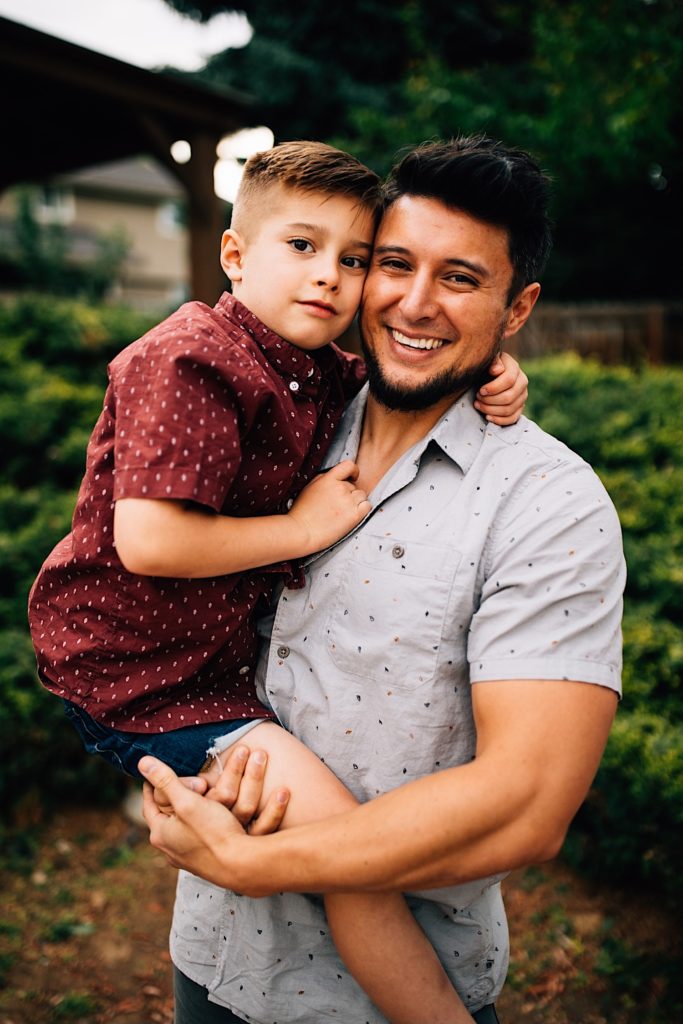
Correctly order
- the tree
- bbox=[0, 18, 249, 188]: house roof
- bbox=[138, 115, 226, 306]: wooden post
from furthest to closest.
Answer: the tree < bbox=[138, 115, 226, 306]: wooden post < bbox=[0, 18, 249, 188]: house roof

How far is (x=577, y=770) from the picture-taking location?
4.75 ft

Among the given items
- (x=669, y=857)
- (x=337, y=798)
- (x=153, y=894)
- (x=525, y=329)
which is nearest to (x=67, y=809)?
(x=153, y=894)

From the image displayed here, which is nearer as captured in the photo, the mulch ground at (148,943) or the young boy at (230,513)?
the young boy at (230,513)

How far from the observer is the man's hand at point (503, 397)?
193cm

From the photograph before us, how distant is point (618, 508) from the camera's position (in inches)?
199

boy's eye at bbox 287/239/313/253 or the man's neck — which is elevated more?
boy's eye at bbox 287/239/313/253

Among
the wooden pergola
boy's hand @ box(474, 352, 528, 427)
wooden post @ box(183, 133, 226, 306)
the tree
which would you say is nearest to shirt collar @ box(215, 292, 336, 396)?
boy's hand @ box(474, 352, 528, 427)

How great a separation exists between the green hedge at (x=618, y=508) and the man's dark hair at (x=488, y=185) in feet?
6.85

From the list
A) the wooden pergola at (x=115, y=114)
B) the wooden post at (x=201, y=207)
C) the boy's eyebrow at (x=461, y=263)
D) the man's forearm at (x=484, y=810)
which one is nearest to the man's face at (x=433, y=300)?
the boy's eyebrow at (x=461, y=263)

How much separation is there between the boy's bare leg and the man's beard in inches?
34.0

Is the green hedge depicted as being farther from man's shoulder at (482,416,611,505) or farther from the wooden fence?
the wooden fence

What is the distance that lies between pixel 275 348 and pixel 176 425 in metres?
0.45

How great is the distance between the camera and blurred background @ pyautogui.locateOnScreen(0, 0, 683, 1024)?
338 centimetres

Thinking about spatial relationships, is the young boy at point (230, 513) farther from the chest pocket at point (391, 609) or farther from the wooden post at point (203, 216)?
A: the wooden post at point (203, 216)
